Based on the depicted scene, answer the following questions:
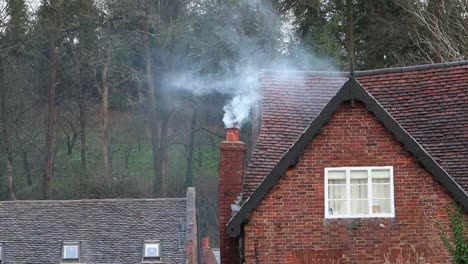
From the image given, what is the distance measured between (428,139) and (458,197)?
6.06ft

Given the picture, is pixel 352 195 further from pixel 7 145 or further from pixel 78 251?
pixel 7 145

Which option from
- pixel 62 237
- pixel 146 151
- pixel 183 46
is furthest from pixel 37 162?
pixel 62 237

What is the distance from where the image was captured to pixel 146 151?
182 feet

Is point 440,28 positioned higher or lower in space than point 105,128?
higher

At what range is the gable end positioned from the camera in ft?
57.5

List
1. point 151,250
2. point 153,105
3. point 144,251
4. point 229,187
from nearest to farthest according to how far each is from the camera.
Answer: point 229,187 → point 144,251 → point 151,250 → point 153,105

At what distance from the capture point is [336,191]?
1802cm

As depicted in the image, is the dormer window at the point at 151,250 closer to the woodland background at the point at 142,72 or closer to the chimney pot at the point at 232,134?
the woodland background at the point at 142,72

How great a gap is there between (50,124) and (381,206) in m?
32.3

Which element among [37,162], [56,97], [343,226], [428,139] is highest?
[56,97]

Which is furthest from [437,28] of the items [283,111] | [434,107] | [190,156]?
[190,156]

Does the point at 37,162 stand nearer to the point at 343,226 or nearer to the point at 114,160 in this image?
the point at 114,160

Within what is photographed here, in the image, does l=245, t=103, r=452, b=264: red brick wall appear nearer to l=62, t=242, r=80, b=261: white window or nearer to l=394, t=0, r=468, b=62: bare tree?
l=394, t=0, r=468, b=62: bare tree

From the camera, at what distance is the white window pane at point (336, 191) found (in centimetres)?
1798
